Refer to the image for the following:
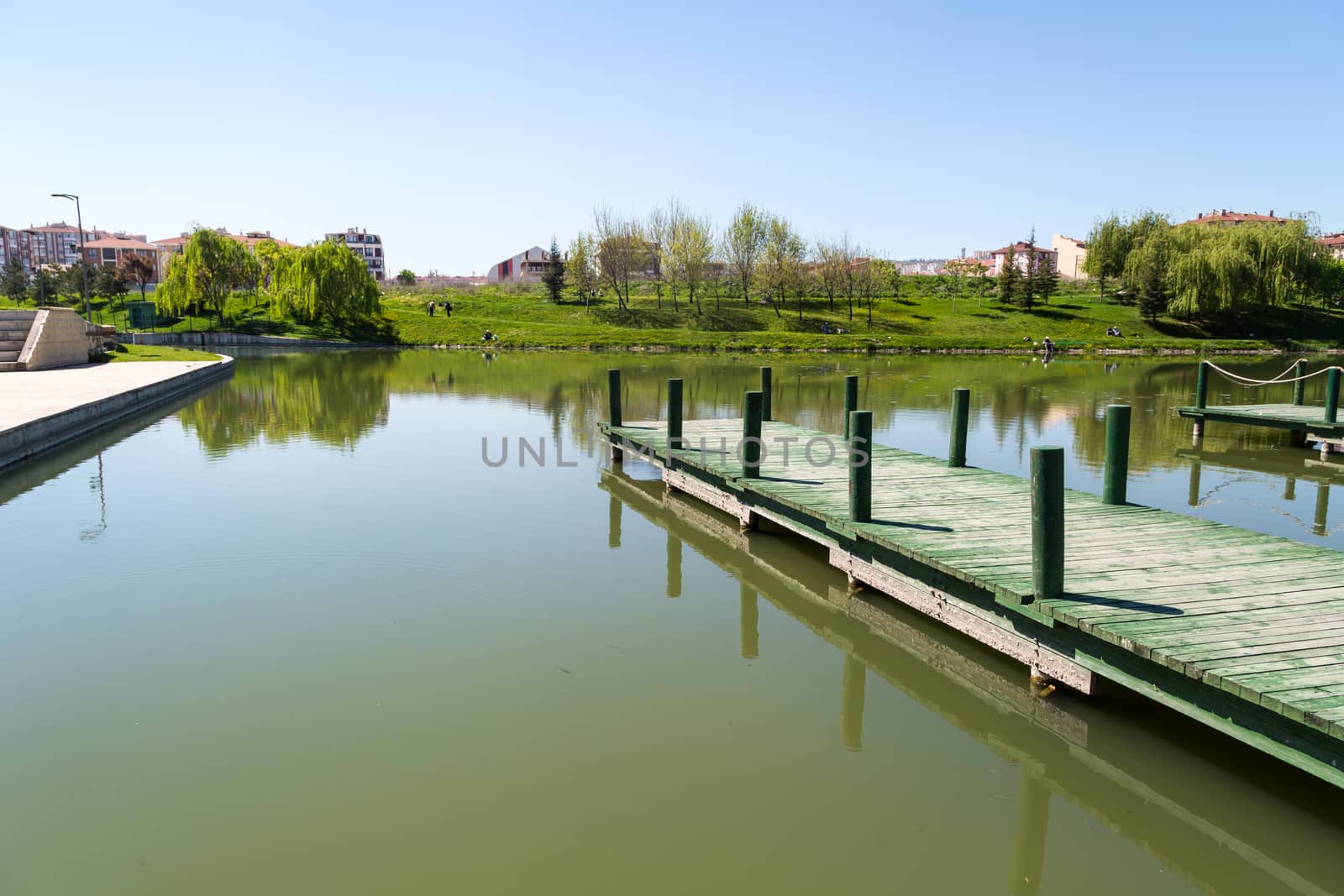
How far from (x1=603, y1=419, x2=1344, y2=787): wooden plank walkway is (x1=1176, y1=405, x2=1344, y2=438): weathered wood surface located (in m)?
10.4

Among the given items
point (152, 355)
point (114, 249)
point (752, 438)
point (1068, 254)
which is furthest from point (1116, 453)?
point (114, 249)

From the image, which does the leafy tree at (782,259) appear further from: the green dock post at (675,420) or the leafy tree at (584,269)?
the green dock post at (675,420)

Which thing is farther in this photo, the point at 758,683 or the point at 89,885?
the point at 758,683

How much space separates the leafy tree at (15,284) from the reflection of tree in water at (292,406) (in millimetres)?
47117

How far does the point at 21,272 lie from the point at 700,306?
56322 mm

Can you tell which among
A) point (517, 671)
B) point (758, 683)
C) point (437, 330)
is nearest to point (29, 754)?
point (517, 671)

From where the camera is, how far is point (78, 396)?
21656 mm

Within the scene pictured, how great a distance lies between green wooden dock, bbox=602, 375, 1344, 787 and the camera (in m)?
5.21

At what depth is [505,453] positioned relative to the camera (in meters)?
17.4

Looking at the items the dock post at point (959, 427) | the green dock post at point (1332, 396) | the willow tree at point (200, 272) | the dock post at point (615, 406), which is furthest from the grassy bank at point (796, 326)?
the dock post at point (959, 427)

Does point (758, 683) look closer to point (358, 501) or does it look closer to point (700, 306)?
point (358, 501)

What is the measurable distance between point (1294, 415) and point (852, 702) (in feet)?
55.6

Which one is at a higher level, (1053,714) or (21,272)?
(21,272)

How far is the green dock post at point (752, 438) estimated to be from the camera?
11742mm
